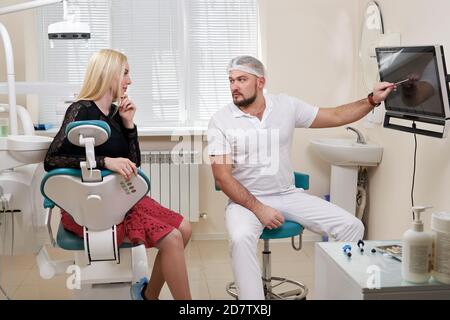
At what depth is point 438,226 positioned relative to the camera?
1723mm

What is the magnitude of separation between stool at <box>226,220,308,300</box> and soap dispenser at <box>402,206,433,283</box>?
1.05m

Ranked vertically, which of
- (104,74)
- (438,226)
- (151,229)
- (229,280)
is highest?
(104,74)

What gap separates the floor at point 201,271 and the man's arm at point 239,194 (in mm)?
665

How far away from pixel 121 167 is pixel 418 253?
1.19 m

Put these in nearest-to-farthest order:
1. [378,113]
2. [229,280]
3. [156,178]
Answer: [229,280] < [378,113] < [156,178]

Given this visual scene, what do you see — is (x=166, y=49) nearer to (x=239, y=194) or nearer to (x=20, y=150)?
(x=239, y=194)

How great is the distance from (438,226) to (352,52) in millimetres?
2655

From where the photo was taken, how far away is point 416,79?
2.44 metres

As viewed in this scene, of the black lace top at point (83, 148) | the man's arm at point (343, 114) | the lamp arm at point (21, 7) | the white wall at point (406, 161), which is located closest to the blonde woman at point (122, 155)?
the black lace top at point (83, 148)

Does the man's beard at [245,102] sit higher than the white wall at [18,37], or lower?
lower

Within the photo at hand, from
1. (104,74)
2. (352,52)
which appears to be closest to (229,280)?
(104,74)

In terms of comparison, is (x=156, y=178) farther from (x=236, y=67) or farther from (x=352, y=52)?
(x=352, y=52)

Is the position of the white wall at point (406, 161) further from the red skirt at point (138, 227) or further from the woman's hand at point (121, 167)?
the woman's hand at point (121, 167)

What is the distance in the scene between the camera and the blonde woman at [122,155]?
248 centimetres
